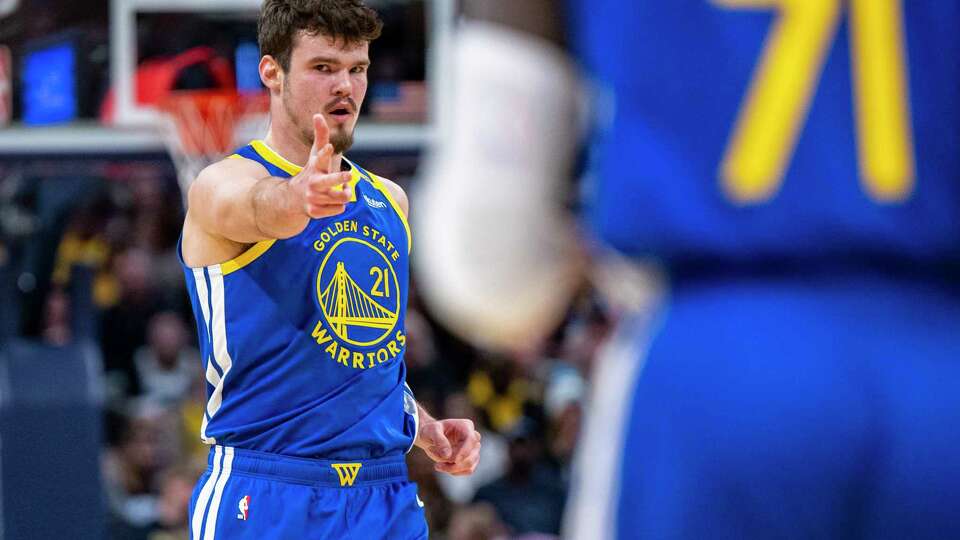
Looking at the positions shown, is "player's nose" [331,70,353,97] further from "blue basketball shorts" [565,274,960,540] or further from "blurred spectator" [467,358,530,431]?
"blurred spectator" [467,358,530,431]

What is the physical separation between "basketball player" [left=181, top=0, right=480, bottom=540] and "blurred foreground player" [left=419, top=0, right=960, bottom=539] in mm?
2049

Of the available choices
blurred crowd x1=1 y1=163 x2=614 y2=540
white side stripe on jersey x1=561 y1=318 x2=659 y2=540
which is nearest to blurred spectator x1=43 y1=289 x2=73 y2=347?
blurred crowd x1=1 y1=163 x2=614 y2=540

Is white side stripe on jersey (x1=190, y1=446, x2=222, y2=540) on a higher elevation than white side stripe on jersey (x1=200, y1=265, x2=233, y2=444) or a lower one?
lower

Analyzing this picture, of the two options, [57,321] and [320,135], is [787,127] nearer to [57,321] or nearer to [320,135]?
[320,135]

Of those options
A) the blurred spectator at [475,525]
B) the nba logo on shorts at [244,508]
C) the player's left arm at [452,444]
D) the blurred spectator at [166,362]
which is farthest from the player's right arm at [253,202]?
the blurred spectator at [166,362]

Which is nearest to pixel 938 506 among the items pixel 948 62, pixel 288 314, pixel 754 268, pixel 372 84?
pixel 754 268

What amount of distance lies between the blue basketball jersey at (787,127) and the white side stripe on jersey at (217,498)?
2418 mm

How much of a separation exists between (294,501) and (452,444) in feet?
1.96

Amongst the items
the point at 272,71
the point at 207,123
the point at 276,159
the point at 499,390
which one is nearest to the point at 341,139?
the point at 276,159

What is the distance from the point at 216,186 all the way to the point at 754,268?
2319 millimetres

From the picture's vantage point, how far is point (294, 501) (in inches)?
163

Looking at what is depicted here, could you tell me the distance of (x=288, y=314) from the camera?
4.22 metres

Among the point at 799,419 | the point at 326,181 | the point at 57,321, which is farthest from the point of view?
the point at 57,321

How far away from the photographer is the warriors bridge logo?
422 centimetres
